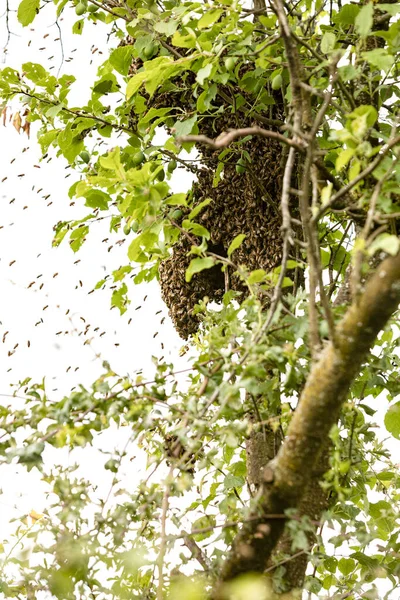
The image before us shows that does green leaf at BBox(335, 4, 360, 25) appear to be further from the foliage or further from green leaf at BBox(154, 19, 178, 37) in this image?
green leaf at BBox(154, 19, 178, 37)

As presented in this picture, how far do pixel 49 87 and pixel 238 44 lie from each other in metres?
0.52

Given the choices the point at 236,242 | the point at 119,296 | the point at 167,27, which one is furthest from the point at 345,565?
the point at 167,27

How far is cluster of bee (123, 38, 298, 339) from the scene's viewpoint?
1.86 m

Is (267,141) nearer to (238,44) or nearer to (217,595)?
(238,44)

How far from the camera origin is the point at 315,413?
0.94 metres

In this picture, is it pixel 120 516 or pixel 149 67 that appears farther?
pixel 149 67

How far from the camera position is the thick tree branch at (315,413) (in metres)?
0.89

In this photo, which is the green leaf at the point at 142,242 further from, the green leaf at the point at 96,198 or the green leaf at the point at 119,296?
the green leaf at the point at 119,296

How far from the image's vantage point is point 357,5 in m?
1.47

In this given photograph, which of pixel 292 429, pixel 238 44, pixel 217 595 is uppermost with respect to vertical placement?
pixel 238 44

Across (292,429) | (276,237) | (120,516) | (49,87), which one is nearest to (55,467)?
(120,516)

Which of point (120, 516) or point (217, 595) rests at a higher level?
point (120, 516)

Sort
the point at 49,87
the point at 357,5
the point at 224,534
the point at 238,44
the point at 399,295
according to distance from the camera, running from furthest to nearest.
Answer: the point at 49,87
the point at 238,44
the point at 357,5
the point at 224,534
the point at 399,295

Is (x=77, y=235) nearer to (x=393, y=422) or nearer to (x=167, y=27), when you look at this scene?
(x=167, y=27)
